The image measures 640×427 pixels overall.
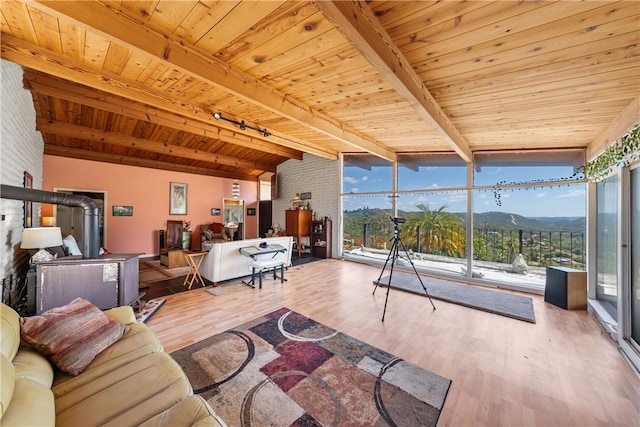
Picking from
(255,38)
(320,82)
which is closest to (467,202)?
(320,82)

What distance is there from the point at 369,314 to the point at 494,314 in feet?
5.71

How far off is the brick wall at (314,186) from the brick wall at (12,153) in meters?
5.75

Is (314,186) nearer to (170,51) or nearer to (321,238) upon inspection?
(321,238)

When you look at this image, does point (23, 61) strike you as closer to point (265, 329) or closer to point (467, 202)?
point (265, 329)

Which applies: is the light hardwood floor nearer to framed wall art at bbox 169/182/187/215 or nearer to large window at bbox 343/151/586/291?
large window at bbox 343/151/586/291

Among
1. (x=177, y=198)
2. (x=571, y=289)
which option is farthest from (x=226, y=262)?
(x=571, y=289)

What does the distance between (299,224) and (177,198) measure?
13.7ft

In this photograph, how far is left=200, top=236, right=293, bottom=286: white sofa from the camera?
4211mm

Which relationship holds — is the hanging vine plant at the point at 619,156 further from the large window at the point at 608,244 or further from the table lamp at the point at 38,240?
the table lamp at the point at 38,240

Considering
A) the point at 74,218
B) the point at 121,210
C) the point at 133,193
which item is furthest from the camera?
the point at 133,193

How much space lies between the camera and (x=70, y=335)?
1417mm

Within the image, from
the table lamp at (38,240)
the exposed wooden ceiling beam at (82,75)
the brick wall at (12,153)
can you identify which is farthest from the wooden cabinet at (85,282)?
the exposed wooden ceiling beam at (82,75)

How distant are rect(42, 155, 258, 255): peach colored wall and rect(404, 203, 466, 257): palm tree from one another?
6.84m

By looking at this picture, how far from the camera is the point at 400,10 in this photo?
5.14ft
